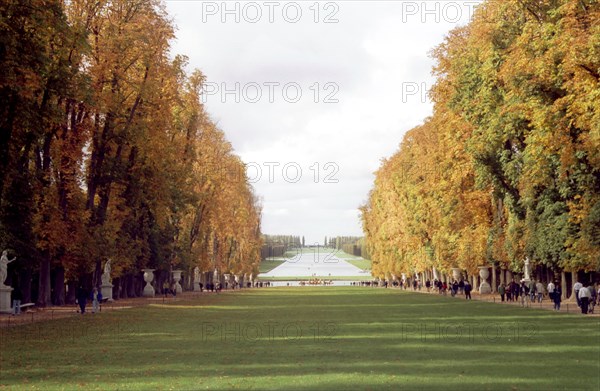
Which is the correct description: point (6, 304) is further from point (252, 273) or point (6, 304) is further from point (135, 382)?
point (252, 273)

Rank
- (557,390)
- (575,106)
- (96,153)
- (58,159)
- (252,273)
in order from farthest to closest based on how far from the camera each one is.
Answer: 1. (252,273)
2. (96,153)
3. (58,159)
4. (575,106)
5. (557,390)

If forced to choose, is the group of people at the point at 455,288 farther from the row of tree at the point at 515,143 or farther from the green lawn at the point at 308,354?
the green lawn at the point at 308,354

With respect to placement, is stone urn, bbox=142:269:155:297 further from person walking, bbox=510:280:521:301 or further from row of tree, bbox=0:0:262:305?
person walking, bbox=510:280:521:301

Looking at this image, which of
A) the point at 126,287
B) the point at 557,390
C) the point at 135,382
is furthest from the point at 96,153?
the point at 557,390

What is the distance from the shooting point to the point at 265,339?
27.0 metres

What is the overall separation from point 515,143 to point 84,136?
83.0ft

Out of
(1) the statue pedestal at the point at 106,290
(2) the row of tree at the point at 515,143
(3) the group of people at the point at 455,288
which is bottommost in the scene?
(3) the group of people at the point at 455,288

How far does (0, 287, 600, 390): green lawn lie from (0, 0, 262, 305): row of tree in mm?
8260

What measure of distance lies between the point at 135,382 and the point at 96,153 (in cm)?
3695

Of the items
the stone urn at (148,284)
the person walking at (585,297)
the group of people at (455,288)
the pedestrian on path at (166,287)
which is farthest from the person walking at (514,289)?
the pedestrian on path at (166,287)

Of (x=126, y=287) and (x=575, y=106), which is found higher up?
(x=575, y=106)

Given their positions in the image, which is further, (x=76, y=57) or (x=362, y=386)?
(x=76, y=57)

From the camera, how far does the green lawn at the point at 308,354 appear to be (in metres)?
16.4

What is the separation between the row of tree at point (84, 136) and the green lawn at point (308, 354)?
27.1ft
